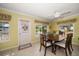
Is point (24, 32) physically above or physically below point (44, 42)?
above

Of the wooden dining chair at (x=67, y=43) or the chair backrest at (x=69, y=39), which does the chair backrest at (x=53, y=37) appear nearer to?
the wooden dining chair at (x=67, y=43)

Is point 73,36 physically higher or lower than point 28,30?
lower

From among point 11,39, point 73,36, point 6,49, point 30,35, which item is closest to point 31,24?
point 30,35

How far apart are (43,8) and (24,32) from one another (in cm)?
76

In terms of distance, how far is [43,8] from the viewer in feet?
5.26

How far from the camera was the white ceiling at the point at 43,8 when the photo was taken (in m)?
1.50

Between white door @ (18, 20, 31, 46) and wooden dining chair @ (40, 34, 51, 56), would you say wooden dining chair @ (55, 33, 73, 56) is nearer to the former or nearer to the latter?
wooden dining chair @ (40, 34, 51, 56)

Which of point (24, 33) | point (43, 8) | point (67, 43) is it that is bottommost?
point (67, 43)

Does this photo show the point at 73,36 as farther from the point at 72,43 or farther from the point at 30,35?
the point at 30,35

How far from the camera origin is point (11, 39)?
1.57 metres

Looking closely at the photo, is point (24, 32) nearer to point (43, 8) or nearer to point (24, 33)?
point (24, 33)

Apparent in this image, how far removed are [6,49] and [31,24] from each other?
0.83 metres

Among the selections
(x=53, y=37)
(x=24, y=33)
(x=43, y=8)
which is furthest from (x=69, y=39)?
(x=24, y=33)

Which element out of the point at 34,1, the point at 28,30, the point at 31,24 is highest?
the point at 34,1
